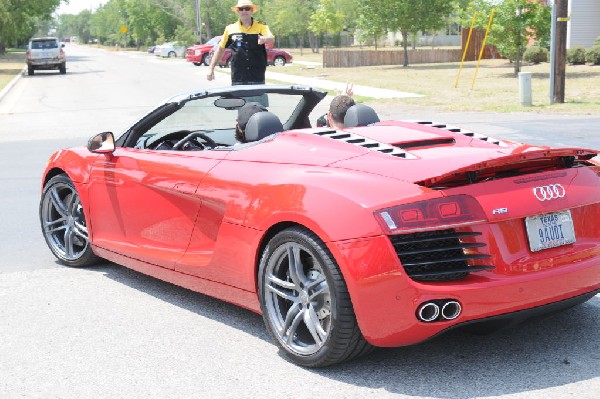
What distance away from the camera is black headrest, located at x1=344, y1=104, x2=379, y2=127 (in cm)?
533

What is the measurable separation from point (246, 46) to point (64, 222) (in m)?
4.75

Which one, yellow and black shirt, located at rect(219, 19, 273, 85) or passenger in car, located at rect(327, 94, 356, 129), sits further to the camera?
yellow and black shirt, located at rect(219, 19, 273, 85)

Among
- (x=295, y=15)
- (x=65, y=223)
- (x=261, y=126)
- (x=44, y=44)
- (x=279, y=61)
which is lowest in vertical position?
(x=65, y=223)

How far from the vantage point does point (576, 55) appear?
1462 inches

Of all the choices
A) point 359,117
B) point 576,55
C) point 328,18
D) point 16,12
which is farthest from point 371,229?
point 328,18

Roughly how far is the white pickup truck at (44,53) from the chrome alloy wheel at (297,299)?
42184 mm

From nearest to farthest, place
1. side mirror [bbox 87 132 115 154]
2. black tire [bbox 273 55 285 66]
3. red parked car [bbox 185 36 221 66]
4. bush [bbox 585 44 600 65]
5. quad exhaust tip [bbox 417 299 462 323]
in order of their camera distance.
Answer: quad exhaust tip [bbox 417 299 462 323] → side mirror [bbox 87 132 115 154] → bush [bbox 585 44 600 65] → red parked car [bbox 185 36 221 66] → black tire [bbox 273 55 285 66]

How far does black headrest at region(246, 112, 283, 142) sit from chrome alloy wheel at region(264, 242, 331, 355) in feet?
3.37

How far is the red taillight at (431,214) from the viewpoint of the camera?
12.5ft

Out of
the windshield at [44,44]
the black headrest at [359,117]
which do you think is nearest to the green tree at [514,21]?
the windshield at [44,44]

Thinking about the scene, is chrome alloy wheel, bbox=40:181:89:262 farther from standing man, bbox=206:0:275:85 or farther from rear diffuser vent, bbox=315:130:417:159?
standing man, bbox=206:0:275:85

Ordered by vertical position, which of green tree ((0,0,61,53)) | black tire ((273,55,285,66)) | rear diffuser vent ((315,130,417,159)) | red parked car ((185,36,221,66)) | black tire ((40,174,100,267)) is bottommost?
black tire ((40,174,100,267))

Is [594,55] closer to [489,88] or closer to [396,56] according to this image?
[489,88]

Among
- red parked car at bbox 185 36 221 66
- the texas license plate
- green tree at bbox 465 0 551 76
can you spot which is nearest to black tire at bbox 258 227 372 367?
the texas license plate
